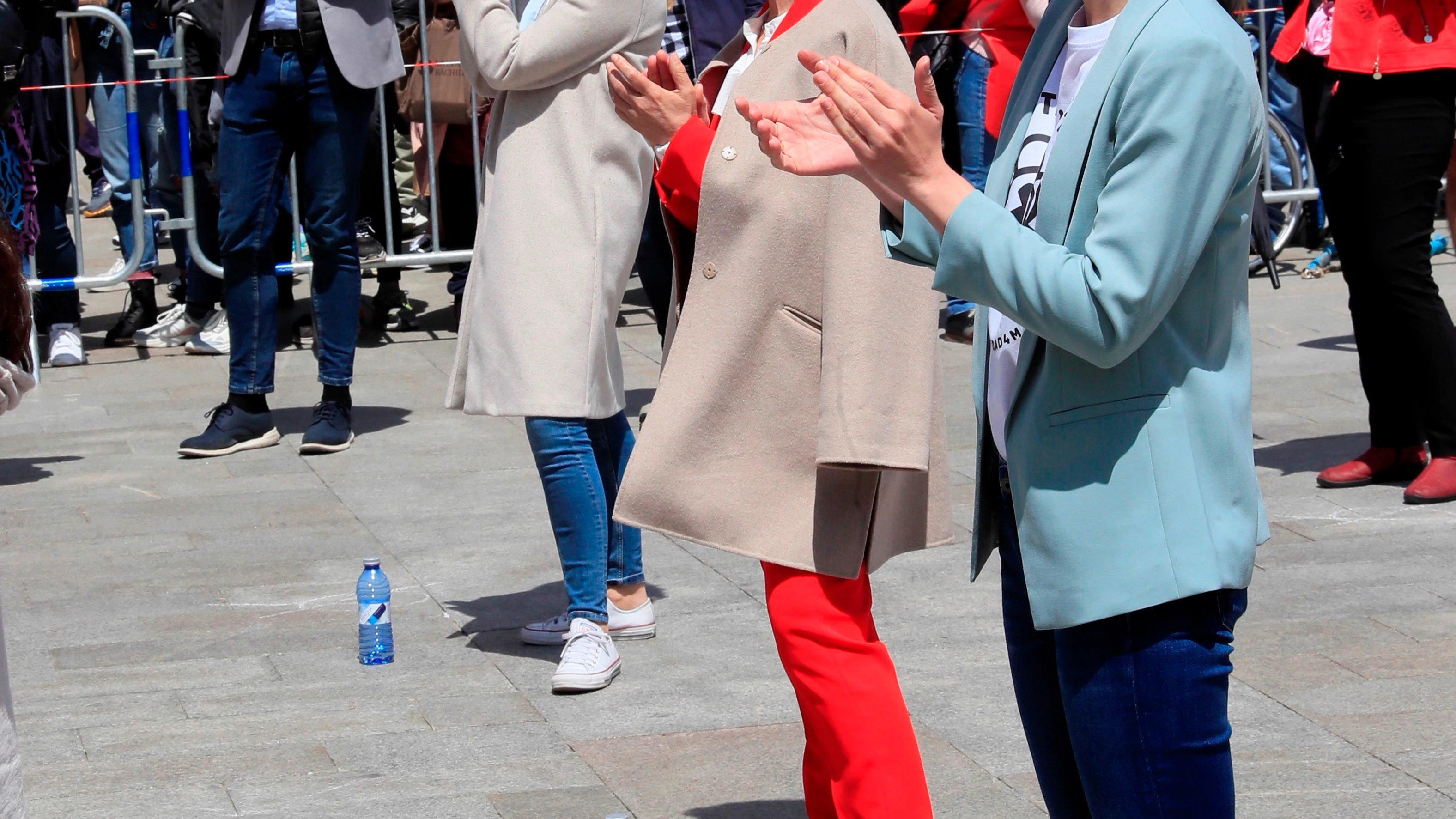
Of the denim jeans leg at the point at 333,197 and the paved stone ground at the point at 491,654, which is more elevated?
the denim jeans leg at the point at 333,197

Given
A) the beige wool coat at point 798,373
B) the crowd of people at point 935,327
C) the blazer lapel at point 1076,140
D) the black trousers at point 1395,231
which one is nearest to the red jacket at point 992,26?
the crowd of people at point 935,327

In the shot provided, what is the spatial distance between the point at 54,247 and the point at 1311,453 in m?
5.80

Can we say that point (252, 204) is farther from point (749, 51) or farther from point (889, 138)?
point (889, 138)

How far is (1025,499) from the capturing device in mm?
2287

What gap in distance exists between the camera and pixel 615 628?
477 centimetres

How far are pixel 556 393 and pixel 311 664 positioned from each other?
932 millimetres

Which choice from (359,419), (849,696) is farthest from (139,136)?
(849,696)

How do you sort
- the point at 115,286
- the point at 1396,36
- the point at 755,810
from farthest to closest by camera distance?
the point at 115,286
the point at 1396,36
the point at 755,810

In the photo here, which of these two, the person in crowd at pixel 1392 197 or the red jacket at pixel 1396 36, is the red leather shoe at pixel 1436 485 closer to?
the person in crowd at pixel 1392 197

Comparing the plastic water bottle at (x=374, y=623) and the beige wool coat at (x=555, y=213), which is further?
the plastic water bottle at (x=374, y=623)

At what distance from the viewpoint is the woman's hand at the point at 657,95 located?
10.6ft

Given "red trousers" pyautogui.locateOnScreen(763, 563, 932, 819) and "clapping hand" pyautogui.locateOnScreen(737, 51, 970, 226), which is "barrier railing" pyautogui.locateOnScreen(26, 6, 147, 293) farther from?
"clapping hand" pyautogui.locateOnScreen(737, 51, 970, 226)

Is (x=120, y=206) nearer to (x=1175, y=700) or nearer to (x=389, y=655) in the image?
(x=389, y=655)

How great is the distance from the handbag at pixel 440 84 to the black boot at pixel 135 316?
1575 mm
